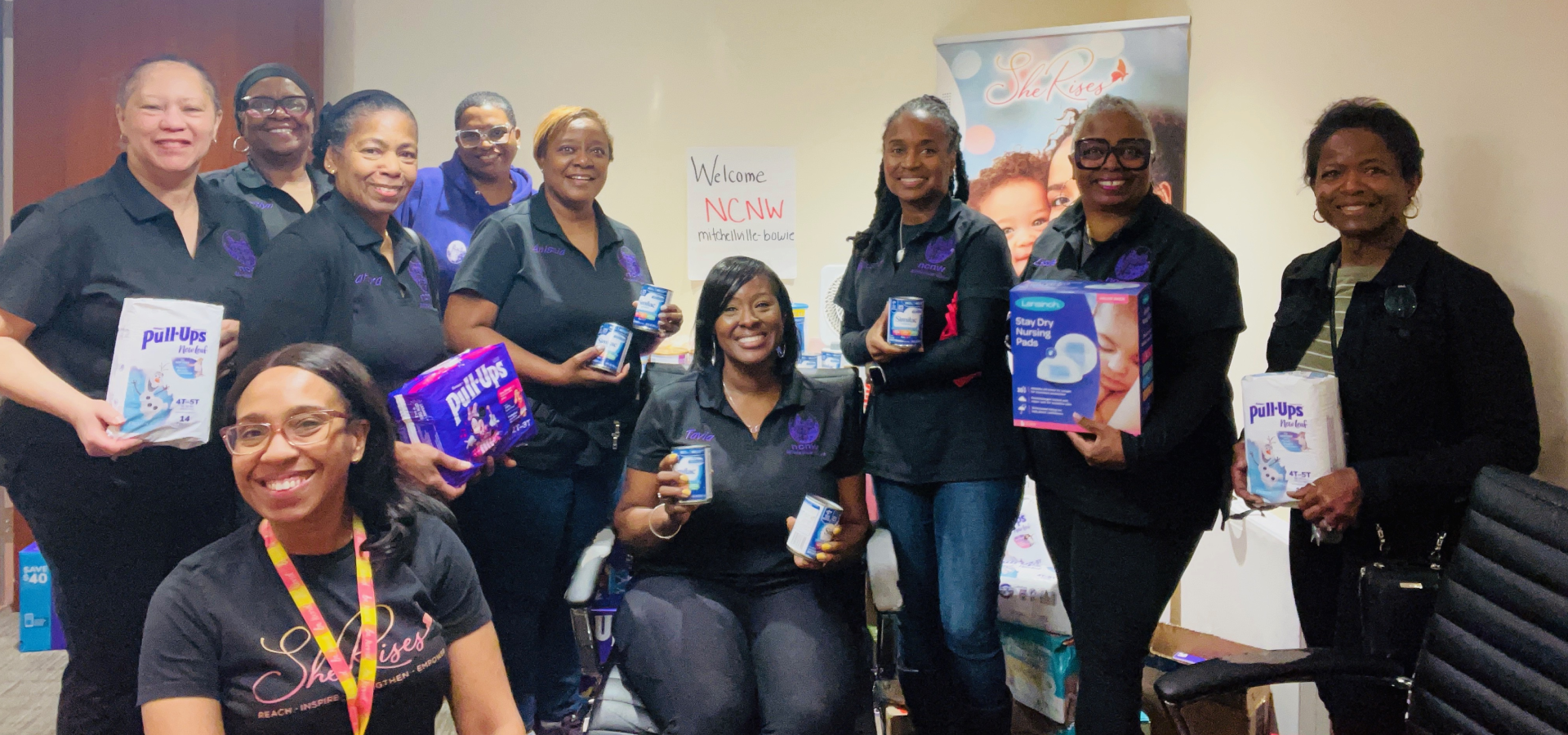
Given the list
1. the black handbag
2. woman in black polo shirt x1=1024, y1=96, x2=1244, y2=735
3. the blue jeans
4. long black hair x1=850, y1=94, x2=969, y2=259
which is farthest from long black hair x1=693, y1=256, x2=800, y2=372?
the black handbag

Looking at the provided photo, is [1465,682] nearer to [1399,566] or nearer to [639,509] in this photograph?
[1399,566]

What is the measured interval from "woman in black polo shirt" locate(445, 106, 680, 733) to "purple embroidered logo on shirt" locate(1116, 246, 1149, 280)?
0.96 meters

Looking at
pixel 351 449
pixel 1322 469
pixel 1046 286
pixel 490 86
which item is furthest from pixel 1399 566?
pixel 490 86

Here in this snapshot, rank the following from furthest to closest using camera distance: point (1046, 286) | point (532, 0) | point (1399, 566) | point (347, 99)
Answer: point (532, 0) < point (347, 99) < point (1046, 286) < point (1399, 566)

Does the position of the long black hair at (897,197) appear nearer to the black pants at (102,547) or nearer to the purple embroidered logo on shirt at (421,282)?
the purple embroidered logo on shirt at (421,282)

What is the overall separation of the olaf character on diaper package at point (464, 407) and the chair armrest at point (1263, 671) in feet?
4.21

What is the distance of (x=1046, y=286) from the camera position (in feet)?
5.36

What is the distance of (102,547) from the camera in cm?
164

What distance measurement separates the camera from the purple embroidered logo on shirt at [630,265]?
2.19 meters

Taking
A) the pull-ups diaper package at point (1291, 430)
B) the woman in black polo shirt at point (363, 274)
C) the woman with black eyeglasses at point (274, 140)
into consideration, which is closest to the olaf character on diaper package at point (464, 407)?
the woman in black polo shirt at point (363, 274)

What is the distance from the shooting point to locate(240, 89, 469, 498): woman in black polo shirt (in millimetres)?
1717

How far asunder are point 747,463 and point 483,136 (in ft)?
4.52

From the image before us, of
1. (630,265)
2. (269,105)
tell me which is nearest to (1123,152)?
(630,265)

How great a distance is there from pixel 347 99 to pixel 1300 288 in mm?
2016
